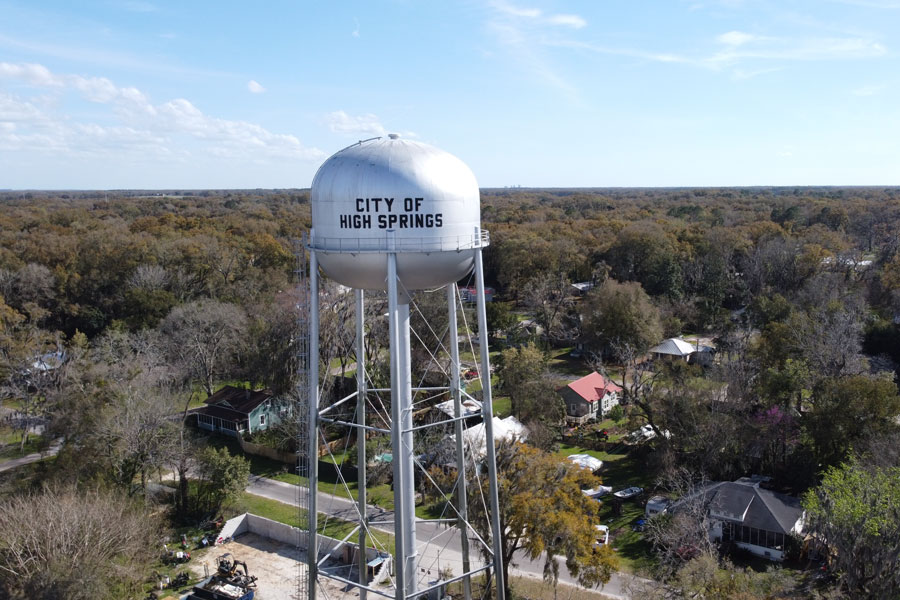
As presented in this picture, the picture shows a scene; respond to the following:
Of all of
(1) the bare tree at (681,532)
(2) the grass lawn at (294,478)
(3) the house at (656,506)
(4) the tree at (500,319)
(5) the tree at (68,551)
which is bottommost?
(2) the grass lawn at (294,478)

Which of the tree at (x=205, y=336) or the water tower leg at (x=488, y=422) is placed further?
the tree at (x=205, y=336)

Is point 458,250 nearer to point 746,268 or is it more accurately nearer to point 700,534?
point 700,534

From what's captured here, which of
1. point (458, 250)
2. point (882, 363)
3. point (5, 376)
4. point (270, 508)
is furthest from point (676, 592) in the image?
point (5, 376)

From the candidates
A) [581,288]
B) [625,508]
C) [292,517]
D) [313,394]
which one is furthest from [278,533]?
[581,288]

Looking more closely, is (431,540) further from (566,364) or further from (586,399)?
(566,364)

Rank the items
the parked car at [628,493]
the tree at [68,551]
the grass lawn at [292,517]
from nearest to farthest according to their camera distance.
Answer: the tree at [68,551]
the grass lawn at [292,517]
the parked car at [628,493]

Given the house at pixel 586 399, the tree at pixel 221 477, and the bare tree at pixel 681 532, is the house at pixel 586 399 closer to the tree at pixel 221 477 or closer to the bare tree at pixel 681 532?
the bare tree at pixel 681 532

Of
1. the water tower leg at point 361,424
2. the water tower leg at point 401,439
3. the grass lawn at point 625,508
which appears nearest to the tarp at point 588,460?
the grass lawn at point 625,508
